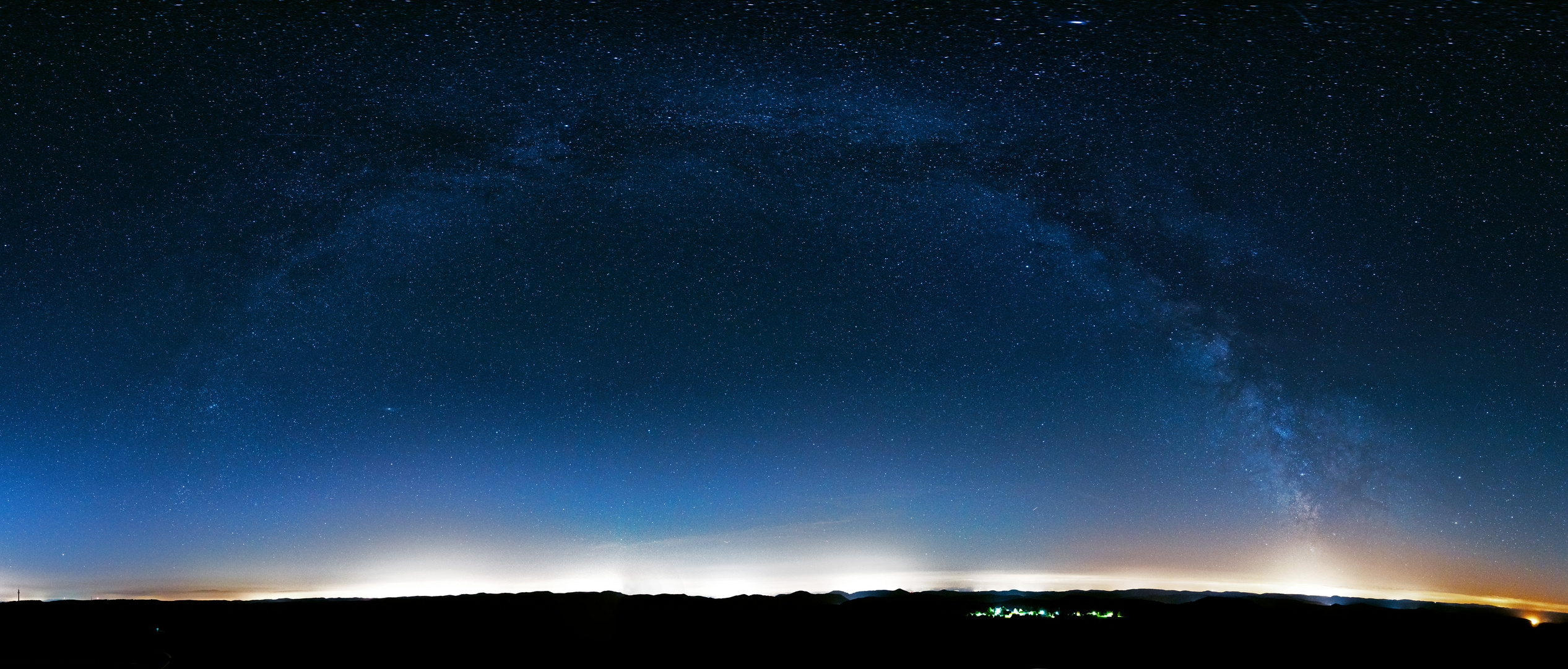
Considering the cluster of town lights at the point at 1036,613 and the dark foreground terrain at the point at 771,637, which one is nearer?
the dark foreground terrain at the point at 771,637

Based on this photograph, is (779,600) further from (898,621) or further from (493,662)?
(493,662)

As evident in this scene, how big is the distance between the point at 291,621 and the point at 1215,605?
175 feet

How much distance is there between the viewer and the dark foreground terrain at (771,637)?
33500 millimetres

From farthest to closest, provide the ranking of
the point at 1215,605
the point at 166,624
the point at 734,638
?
the point at 1215,605, the point at 166,624, the point at 734,638

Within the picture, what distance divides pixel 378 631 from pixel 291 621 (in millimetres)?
10637

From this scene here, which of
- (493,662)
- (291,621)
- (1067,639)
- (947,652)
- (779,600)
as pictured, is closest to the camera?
(493,662)

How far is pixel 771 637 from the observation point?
150ft

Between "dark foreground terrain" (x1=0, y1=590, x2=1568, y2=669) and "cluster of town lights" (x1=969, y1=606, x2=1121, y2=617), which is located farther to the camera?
"cluster of town lights" (x1=969, y1=606, x2=1121, y2=617)

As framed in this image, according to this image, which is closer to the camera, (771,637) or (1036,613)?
(771,637)

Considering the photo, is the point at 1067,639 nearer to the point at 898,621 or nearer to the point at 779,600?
the point at 898,621

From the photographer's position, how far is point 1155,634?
44812mm

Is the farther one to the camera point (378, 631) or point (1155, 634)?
point (378, 631)

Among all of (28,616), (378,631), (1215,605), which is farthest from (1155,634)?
(28,616)

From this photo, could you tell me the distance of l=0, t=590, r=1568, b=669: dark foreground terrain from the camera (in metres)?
33.5
